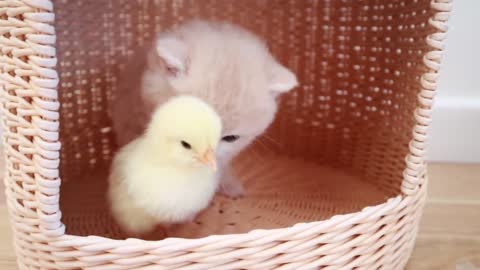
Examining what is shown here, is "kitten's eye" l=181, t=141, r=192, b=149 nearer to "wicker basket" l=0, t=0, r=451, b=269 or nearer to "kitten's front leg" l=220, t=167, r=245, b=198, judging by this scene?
"wicker basket" l=0, t=0, r=451, b=269

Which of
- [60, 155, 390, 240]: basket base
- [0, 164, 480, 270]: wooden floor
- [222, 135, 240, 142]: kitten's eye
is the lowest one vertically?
[0, 164, 480, 270]: wooden floor

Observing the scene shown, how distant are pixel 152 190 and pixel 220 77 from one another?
9.3 inches

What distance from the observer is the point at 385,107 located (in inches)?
48.1

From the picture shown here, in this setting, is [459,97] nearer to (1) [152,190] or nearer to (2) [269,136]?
(2) [269,136]

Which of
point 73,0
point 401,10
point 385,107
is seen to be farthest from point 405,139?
point 73,0

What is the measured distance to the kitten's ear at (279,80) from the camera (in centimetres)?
101

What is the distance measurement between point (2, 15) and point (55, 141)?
0.20m

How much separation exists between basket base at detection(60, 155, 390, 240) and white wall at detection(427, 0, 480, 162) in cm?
47

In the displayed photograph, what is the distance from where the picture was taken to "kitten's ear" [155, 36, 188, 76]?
0.91m

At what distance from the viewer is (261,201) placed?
124 cm

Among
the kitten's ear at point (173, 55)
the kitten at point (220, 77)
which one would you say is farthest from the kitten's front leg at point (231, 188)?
the kitten's ear at point (173, 55)

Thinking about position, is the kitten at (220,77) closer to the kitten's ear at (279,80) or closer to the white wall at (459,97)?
the kitten's ear at (279,80)

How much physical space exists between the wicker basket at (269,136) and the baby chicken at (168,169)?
88 mm

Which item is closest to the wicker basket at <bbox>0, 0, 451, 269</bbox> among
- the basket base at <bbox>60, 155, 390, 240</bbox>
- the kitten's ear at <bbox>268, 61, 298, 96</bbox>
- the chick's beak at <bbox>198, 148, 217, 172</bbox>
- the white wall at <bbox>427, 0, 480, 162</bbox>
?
the basket base at <bbox>60, 155, 390, 240</bbox>
